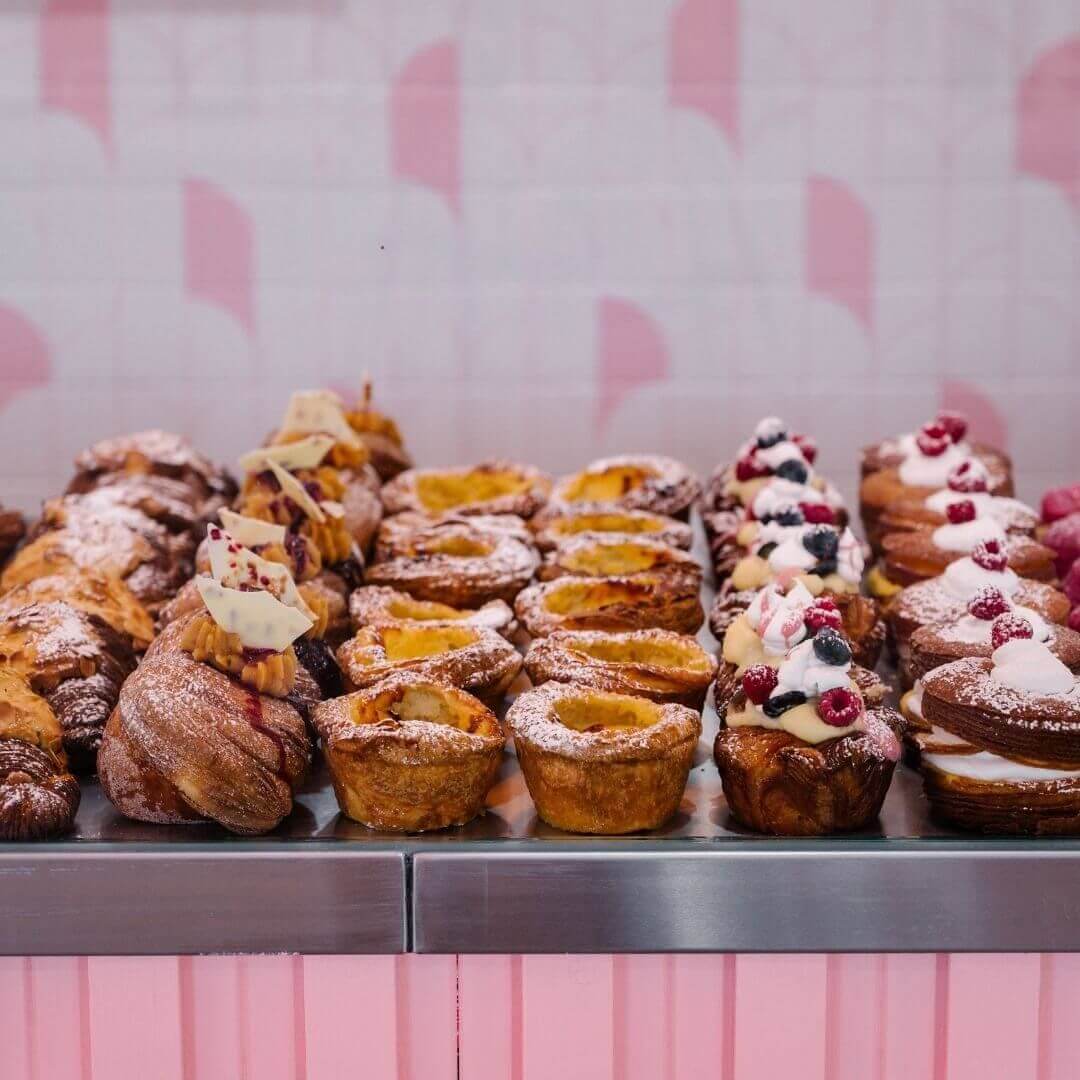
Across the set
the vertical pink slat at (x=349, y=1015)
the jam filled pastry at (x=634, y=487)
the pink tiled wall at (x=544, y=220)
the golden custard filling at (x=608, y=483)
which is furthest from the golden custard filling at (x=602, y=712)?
the pink tiled wall at (x=544, y=220)

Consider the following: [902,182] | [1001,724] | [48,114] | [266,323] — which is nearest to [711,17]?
[902,182]

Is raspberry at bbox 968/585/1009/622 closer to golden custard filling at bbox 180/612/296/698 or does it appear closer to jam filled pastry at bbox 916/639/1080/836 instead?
jam filled pastry at bbox 916/639/1080/836

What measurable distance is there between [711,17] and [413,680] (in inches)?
92.9

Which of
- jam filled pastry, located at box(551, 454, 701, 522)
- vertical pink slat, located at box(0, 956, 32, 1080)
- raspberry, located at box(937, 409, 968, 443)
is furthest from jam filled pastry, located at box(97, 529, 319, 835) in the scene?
raspberry, located at box(937, 409, 968, 443)

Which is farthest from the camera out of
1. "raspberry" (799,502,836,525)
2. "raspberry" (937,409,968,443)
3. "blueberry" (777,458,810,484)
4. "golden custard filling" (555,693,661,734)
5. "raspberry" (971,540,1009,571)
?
"raspberry" (937,409,968,443)

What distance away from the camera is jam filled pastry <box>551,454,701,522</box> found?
3.35 metres

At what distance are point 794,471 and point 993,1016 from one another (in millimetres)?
1356

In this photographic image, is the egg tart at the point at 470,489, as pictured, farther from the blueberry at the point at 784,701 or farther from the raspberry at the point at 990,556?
the blueberry at the point at 784,701

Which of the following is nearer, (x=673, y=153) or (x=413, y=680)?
(x=413, y=680)

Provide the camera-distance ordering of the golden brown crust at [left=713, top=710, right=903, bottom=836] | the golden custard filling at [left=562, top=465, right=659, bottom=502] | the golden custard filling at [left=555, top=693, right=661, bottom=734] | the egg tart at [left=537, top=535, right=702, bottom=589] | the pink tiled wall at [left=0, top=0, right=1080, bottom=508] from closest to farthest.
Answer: the golden brown crust at [left=713, top=710, right=903, bottom=836] → the golden custard filling at [left=555, top=693, right=661, bottom=734] → the egg tart at [left=537, top=535, right=702, bottom=589] → the golden custard filling at [left=562, top=465, right=659, bottom=502] → the pink tiled wall at [left=0, top=0, right=1080, bottom=508]

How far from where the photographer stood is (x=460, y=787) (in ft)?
6.64

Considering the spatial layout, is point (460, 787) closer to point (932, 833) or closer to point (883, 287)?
point (932, 833)

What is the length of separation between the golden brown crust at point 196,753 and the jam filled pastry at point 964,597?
3.41 feet

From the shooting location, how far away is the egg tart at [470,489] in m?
3.38
